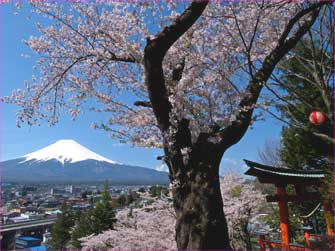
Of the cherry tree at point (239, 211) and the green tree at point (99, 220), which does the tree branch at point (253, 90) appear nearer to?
the cherry tree at point (239, 211)

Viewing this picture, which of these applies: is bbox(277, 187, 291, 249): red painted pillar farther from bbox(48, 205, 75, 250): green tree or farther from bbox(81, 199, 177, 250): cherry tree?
bbox(48, 205, 75, 250): green tree

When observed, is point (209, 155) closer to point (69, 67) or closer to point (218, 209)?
point (218, 209)

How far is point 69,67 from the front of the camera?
3332 millimetres

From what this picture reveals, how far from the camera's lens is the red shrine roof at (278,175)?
6125mm

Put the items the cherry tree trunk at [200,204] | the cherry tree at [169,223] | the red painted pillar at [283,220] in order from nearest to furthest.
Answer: the cherry tree trunk at [200,204] < the red painted pillar at [283,220] < the cherry tree at [169,223]

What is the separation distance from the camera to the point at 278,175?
247 inches

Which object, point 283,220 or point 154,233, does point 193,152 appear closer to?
point 283,220

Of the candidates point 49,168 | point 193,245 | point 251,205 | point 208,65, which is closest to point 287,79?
point 251,205

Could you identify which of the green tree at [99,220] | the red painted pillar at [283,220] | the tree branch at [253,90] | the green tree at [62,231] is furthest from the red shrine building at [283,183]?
the green tree at [62,231]

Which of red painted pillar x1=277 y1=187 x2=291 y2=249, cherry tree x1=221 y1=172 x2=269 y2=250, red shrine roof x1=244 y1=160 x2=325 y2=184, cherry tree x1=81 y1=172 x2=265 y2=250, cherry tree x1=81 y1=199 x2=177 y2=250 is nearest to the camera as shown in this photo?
red painted pillar x1=277 y1=187 x2=291 y2=249

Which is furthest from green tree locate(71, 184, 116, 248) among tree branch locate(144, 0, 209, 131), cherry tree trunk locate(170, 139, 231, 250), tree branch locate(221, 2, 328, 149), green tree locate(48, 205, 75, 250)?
tree branch locate(144, 0, 209, 131)

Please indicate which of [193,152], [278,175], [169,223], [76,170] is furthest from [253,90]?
[76,170]

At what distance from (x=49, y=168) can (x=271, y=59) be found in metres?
172

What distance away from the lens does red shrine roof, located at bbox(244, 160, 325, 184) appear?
6.12 meters
